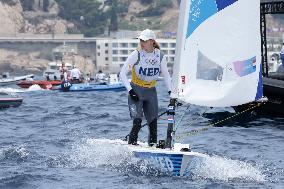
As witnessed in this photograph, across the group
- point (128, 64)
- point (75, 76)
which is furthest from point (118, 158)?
point (75, 76)

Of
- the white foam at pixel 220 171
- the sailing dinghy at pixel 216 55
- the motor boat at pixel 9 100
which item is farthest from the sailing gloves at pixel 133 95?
the motor boat at pixel 9 100

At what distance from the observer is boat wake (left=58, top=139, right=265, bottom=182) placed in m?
12.1

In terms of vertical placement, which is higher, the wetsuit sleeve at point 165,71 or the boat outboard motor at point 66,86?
the wetsuit sleeve at point 165,71

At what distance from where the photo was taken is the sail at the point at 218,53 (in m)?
12.3

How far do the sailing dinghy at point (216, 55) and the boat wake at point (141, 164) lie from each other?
0.25 meters

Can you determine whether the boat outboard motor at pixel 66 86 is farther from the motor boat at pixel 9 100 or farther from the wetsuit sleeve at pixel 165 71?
the wetsuit sleeve at pixel 165 71

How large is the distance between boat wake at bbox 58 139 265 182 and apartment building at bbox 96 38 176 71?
481 feet

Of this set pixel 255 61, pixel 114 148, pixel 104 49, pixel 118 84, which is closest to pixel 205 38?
pixel 255 61

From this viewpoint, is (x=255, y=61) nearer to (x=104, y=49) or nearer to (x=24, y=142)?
(x=24, y=142)

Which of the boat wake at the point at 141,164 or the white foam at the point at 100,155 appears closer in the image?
the boat wake at the point at 141,164

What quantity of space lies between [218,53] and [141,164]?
2.29 m

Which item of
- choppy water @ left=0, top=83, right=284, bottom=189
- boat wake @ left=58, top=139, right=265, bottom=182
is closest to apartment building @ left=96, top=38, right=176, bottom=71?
choppy water @ left=0, top=83, right=284, bottom=189

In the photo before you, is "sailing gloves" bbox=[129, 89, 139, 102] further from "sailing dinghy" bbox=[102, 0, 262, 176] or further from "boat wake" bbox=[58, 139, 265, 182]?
"sailing dinghy" bbox=[102, 0, 262, 176]

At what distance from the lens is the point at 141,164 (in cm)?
1244
